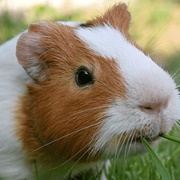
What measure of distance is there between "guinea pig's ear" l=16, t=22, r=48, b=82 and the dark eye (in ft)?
0.67

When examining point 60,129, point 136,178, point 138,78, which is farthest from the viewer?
point 136,178

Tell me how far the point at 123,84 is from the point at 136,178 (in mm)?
905

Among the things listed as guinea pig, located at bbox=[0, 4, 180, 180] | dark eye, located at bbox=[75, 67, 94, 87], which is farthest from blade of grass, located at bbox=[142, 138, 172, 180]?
dark eye, located at bbox=[75, 67, 94, 87]

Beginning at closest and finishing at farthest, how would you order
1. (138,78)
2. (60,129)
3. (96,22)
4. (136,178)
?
(138,78), (60,129), (96,22), (136,178)

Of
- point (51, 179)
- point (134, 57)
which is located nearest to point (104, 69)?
point (134, 57)

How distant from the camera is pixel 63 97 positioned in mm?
2809

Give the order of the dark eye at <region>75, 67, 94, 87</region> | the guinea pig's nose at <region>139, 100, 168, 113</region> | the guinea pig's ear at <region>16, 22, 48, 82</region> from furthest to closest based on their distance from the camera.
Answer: the guinea pig's ear at <region>16, 22, 48, 82</region>
the dark eye at <region>75, 67, 94, 87</region>
the guinea pig's nose at <region>139, 100, 168, 113</region>

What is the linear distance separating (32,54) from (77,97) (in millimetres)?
353

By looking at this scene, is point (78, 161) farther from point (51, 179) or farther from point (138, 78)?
point (138, 78)

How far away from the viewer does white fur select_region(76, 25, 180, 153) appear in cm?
258

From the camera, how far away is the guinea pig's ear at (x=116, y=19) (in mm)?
3039

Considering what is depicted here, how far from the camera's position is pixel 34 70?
9.68ft

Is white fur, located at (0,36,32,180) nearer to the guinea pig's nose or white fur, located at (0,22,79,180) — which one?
white fur, located at (0,22,79,180)

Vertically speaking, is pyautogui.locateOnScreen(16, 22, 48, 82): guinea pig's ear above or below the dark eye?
above
